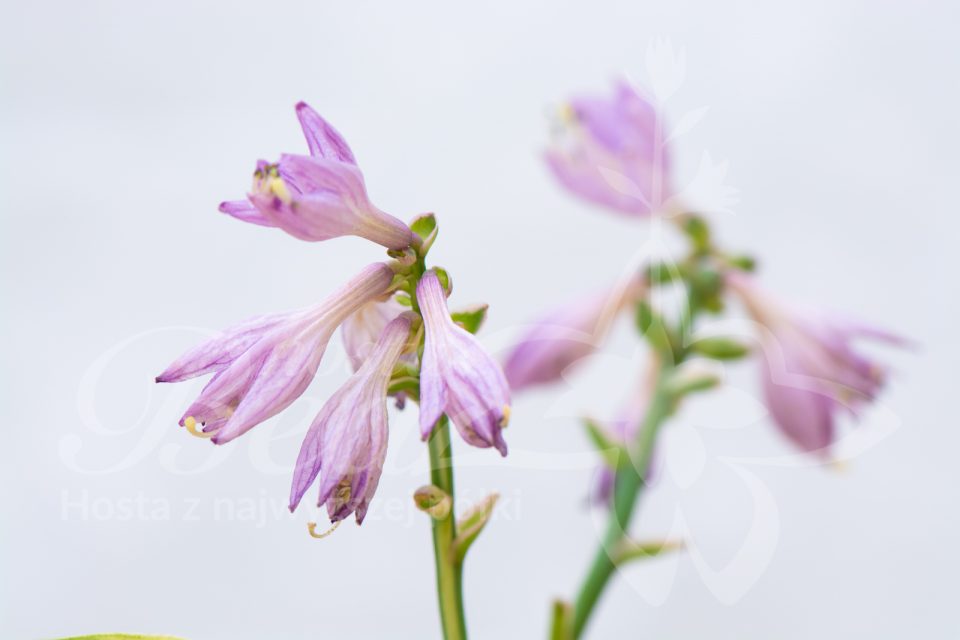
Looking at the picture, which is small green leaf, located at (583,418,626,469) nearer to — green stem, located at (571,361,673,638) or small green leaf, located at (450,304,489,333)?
green stem, located at (571,361,673,638)

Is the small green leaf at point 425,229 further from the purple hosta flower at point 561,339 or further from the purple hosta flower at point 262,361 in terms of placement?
the purple hosta flower at point 561,339

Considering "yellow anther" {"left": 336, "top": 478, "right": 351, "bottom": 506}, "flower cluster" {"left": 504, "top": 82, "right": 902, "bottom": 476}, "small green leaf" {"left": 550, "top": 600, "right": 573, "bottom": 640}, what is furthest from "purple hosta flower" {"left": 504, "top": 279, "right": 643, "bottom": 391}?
"yellow anther" {"left": 336, "top": 478, "right": 351, "bottom": 506}

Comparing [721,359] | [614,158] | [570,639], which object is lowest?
[570,639]

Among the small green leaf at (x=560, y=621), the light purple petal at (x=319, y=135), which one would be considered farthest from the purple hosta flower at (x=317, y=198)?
the small green leaf at (x=560, y=621)

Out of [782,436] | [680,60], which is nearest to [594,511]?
[782,436]

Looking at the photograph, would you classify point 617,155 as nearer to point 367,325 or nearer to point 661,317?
point 661,317

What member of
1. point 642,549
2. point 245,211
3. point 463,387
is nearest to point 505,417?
point 463,387

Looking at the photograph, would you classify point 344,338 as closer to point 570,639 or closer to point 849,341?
point 570,639
